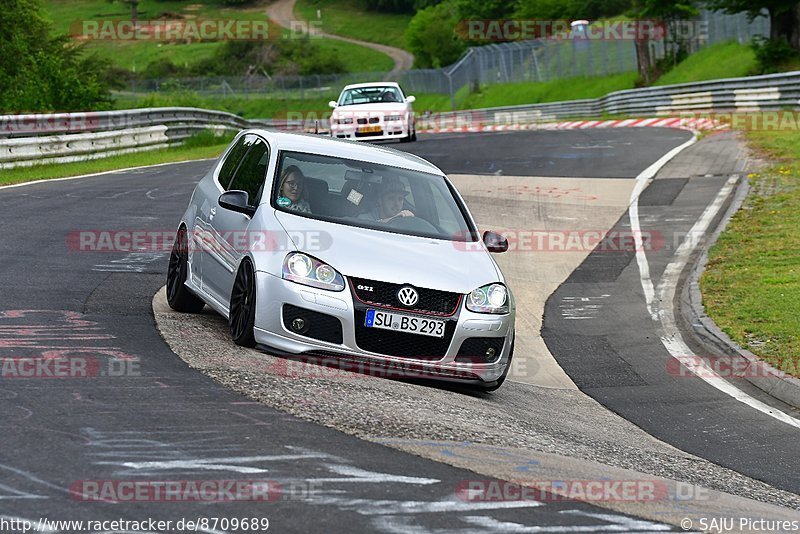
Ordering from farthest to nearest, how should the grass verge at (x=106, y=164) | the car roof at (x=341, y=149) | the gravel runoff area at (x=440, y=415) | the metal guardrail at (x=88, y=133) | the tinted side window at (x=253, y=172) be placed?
1. the metal guardrail at (x=88, y=133)
2. the grass verge at (x=106, y=164)
3. the car roof at (x=341, y=149)
4. the tinted side window at (x=253, y=172)
5. the gravel runoff area at (x=440, y=415)

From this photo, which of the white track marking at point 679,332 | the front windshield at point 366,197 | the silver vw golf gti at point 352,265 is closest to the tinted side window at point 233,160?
the silver vw golf gti at point 352,265

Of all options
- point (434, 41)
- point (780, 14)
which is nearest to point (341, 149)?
point (780, 14)

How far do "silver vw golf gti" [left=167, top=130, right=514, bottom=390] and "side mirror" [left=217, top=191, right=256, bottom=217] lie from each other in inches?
0.5

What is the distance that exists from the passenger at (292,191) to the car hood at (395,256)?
0.19 metres

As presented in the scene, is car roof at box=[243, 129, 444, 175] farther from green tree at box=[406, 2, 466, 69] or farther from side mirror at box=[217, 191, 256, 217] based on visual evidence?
green tree at box=[406, 2, 466, 69]

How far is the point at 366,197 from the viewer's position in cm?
969

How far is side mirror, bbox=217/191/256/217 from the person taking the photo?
936cm

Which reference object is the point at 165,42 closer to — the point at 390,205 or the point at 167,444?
the point at 390,205

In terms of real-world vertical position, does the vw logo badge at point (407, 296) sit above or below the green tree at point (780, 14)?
below

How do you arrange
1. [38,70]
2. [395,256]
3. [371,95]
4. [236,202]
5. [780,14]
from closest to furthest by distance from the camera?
[395,256] → [236,202] → [371,95] → [38,70] → [780,14]

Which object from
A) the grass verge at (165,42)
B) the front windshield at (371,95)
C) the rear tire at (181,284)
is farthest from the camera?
the grass verge at (165,42)

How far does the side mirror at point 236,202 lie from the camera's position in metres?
9.36

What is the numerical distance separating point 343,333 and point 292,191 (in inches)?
61.8

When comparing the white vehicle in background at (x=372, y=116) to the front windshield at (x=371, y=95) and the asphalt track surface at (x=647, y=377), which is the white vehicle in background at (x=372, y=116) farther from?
the asphalt track surface at (x=647, y=377)
